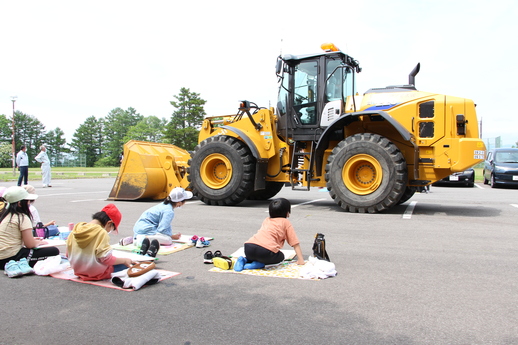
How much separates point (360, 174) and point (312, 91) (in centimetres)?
246

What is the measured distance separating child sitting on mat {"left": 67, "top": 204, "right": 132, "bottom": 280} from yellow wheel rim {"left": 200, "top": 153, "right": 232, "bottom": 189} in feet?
21.3

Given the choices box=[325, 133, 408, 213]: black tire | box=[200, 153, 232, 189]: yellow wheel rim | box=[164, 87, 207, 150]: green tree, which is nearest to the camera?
box=[325, 133, 408, 213]: black tire

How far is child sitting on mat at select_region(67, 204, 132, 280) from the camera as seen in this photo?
4160 millimetres

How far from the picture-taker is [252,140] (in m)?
10.7

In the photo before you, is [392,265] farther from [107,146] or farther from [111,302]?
[107,146]

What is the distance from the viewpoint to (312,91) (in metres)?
10.3

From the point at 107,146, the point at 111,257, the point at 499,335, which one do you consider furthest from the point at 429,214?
the point at 107,146

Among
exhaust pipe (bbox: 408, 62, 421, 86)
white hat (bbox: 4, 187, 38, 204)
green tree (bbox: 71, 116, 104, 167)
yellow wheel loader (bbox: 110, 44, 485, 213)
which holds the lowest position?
white hat (bbox: 4, 187, 38, 204)

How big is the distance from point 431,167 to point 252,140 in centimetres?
427

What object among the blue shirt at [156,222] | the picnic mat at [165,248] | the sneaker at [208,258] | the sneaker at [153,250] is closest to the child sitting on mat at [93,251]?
the sneaker at [153,250]

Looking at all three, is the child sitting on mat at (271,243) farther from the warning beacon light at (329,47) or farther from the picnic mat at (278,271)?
the warning beacon light at (329,47)

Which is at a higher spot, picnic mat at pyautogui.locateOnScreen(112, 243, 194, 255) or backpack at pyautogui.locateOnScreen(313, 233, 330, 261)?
backpack at pyautogui.locateOnScreen(313, 233, 330, 261)

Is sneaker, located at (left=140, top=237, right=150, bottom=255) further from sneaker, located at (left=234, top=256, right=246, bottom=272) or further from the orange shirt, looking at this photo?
the orange shirt

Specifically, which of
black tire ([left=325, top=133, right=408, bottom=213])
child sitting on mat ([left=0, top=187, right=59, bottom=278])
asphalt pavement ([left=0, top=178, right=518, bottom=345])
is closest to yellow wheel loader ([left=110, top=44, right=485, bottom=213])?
black tire ([left=325, top=133, right=408, bottom=213])
